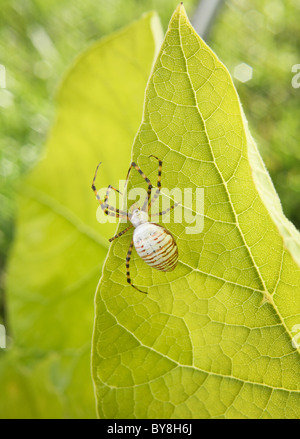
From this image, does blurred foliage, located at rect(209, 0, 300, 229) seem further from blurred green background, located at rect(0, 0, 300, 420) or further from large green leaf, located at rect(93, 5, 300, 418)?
large green leaf, located at rect(93, 5, 300, 418)

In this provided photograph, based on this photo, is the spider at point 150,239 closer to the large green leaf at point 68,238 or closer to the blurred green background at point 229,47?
the large green leaf at point 68,238

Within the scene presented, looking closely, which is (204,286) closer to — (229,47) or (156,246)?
(156,246)

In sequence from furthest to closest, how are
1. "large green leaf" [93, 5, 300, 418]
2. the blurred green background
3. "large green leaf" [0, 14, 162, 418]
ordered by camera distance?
Answer: the blurred green background
"large green leaf" [0, 14, 162, 418]
"large green leaf" [93, 5, 300, 418]

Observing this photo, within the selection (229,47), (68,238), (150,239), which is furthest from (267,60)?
(150,239)

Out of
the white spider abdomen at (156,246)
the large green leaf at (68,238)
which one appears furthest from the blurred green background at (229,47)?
the white spider abdomen at (156,246)

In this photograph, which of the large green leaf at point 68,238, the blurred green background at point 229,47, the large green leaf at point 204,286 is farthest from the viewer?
the blurred green background at point 229,47

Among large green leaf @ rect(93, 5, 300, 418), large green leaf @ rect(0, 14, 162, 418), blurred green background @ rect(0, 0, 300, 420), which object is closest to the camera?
large green leaf @ rect(93, 5, 300, 418)

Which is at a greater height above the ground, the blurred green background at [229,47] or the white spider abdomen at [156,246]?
the blurred green background at [229,47]

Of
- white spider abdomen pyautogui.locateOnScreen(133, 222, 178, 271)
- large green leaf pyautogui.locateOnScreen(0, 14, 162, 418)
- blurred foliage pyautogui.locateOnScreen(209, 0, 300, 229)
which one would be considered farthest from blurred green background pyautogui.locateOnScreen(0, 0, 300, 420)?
white spider abdomen pyautogui.locateOnScreen(133, 222, 178, 271)
